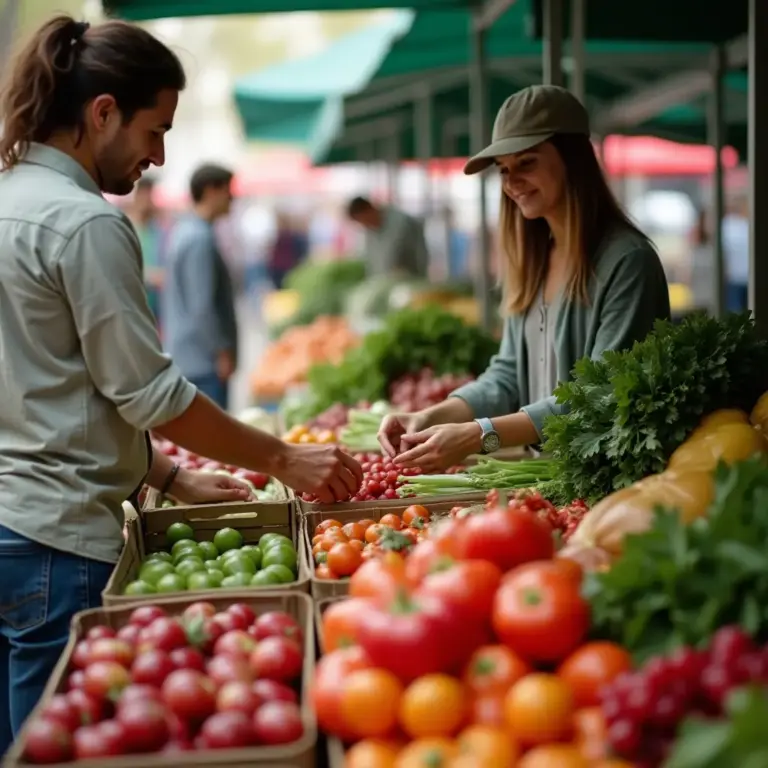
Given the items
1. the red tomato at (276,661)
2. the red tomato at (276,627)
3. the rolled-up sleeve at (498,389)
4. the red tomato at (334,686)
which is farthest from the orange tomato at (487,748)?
the rolled-up sleeve at (498,389)

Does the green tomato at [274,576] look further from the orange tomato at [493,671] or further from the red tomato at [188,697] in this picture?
the orange tomato at [493,671]

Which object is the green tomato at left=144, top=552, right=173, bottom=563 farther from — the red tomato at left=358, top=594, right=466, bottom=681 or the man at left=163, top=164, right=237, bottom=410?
the man at left=163, top=164, right=237, bottom=410

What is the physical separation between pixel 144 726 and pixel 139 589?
816 mm

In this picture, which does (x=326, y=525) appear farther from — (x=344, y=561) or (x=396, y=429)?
(x=396, y=429)

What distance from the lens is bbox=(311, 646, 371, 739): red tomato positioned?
206 centimetres

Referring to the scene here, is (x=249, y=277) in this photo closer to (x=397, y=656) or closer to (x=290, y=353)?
(x=290, y=353)

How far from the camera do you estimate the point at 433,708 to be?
1.96 meters

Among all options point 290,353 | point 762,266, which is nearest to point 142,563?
point 762,266

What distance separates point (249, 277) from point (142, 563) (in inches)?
1142

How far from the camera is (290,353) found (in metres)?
10.6

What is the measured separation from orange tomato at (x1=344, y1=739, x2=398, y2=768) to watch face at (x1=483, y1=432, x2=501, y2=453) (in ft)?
6.08

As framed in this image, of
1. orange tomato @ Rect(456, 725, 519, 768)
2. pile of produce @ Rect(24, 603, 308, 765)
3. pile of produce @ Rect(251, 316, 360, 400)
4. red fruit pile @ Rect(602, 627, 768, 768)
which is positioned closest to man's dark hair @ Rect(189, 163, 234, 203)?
pile of produce @ Rect(251, 316, 360, 400)

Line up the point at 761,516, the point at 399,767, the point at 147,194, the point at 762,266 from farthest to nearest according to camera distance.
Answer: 1. the point at 147,194
2. the point at 762,266
3. the point at 761,516
4. the point at 399,767

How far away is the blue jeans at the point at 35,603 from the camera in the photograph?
9.14 feet
